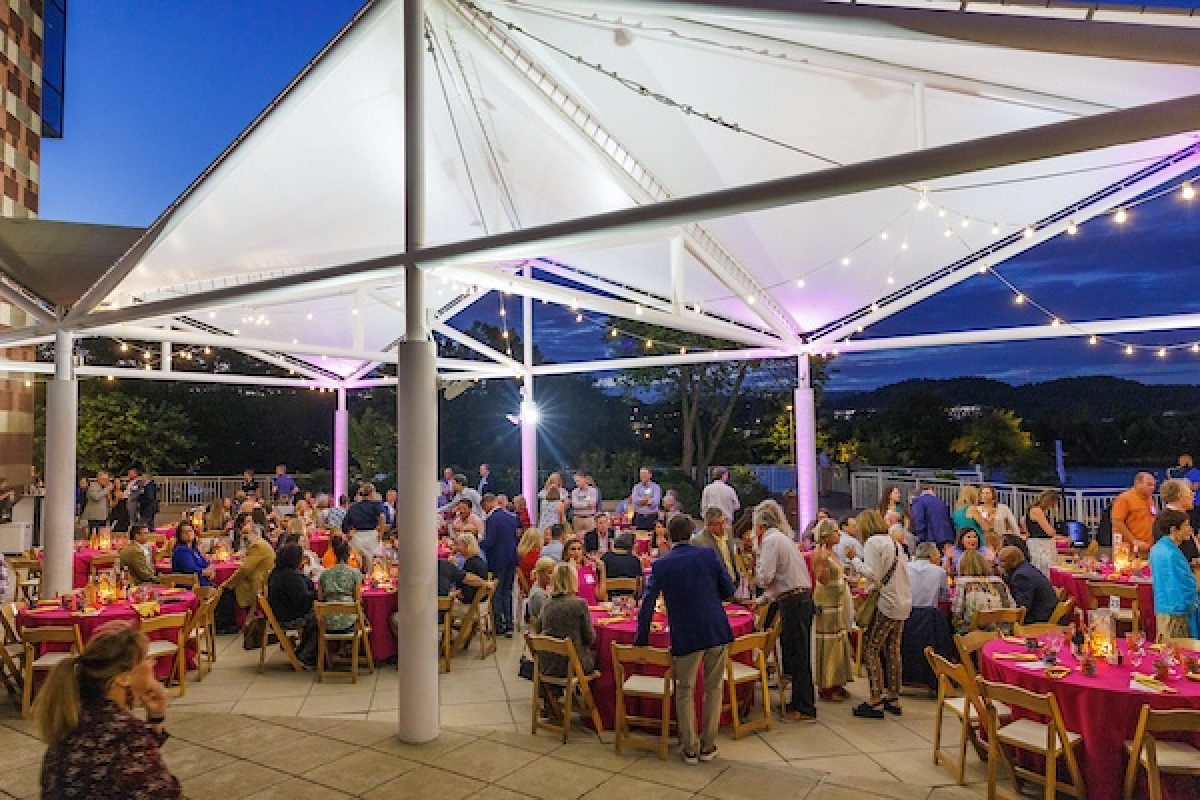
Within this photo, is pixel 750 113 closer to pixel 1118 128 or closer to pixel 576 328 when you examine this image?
pixel 1118 128

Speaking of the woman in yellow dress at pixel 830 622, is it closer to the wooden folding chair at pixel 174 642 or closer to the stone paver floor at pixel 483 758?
the stone paver floor at pixel 483 758

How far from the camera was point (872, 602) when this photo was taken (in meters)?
5.81

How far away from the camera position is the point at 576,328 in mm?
35031

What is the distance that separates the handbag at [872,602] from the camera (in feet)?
17.8

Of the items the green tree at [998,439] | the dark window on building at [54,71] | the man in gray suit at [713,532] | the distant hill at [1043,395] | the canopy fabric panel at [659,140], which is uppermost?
the dark window on building at [54,71]

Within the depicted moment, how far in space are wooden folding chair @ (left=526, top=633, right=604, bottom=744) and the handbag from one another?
81.7 inches

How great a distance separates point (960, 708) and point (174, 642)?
226 inches

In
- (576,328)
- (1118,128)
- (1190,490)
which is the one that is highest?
(576,328)

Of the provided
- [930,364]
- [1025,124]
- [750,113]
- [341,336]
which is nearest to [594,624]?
[750,113]

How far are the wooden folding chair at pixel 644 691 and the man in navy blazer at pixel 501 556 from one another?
10.3 ft

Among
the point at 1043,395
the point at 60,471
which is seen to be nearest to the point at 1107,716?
the point at 60,471

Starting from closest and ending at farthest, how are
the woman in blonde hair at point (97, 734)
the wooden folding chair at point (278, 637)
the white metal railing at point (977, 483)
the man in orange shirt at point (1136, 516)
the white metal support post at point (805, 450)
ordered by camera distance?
the woman in blonde hair at point (97, 734)
the wooden folding chair at point (278, 637)
the man in orange shirt at point (1136, 516)
the white metal support post at point (805, 450)
the white metal railing at point (977, 483)

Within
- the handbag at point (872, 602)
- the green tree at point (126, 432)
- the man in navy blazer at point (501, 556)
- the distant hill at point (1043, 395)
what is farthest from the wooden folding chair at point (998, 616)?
the distant hill at point (1043, 395)

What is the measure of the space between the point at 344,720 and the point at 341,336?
9.86 m
